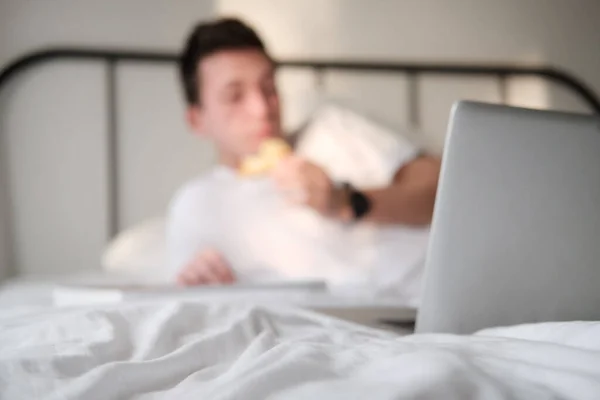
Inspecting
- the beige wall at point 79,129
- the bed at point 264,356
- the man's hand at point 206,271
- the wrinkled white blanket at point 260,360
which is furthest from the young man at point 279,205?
the wrinkled white blanket at point 260,360

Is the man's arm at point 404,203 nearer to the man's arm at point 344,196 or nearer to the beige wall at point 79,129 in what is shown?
the man's arm at point 344,196

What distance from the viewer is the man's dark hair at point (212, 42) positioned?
4.66 ft

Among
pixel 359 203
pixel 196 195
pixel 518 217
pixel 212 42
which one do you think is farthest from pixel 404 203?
pixel 518 217

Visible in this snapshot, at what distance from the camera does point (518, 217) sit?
1.72 ft

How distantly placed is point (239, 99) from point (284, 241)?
0.40 metres

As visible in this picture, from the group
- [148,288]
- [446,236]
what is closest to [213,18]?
[148,288]

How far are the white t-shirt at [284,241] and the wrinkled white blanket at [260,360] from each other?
1.99ft

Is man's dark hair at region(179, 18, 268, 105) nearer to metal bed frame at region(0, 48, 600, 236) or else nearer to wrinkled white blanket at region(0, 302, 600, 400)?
metal bed frame at region(0, 48, 600, 236)

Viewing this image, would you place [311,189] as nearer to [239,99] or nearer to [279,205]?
[279,205]

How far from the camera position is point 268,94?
4.74 feet

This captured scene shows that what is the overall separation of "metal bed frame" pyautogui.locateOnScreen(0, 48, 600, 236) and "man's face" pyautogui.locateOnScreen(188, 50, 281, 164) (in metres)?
0.28

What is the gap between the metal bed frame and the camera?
61.7 inches

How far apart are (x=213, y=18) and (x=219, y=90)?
37cm

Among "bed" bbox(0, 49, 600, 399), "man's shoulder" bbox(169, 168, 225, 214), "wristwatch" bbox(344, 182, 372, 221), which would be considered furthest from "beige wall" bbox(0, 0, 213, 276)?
"bed" bbox(0, 49, 600, 399)
